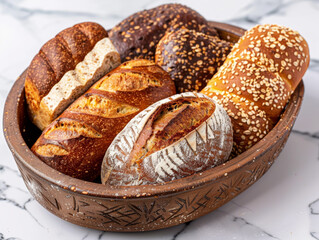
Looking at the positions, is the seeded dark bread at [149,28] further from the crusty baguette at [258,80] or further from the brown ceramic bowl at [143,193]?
the brown ceramic bowl at [143,193]

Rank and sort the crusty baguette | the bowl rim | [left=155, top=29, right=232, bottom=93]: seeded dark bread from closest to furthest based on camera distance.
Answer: the bowl rim, the crusty baguette, [left=155, top=29, right=232, bottom=93]: seeded dark bread

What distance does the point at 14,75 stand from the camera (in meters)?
2.31

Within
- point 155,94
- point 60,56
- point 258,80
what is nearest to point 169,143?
point 155,94

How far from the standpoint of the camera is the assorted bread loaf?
139cm

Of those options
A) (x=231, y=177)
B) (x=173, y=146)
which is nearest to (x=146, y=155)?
(x=173, y=146)

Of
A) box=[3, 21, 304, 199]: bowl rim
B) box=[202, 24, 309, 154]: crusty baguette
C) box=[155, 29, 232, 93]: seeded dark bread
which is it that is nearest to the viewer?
box=[3, 21, 304, 199]: bowl rim

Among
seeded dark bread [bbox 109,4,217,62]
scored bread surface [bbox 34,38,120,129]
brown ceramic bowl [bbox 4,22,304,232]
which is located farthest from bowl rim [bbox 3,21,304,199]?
seeded dark bread [bbox 109,4,217,62]

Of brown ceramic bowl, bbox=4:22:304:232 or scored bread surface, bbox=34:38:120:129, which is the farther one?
scored bread surface, bbox=34:38:120:129

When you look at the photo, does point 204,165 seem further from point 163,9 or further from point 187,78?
point 163,9

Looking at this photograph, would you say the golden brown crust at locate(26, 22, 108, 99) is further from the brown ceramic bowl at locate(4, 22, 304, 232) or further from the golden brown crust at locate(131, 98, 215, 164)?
the golden brown crust at locate(131, 98, 215, 164)

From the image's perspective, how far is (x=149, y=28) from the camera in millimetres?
1838

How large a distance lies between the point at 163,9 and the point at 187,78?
1.14 feet

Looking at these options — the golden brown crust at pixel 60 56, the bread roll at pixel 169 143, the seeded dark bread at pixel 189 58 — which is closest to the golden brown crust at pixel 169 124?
the bread roll at pixel 169 143

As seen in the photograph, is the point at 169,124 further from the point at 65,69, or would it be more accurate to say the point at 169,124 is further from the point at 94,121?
the point at 65,69
